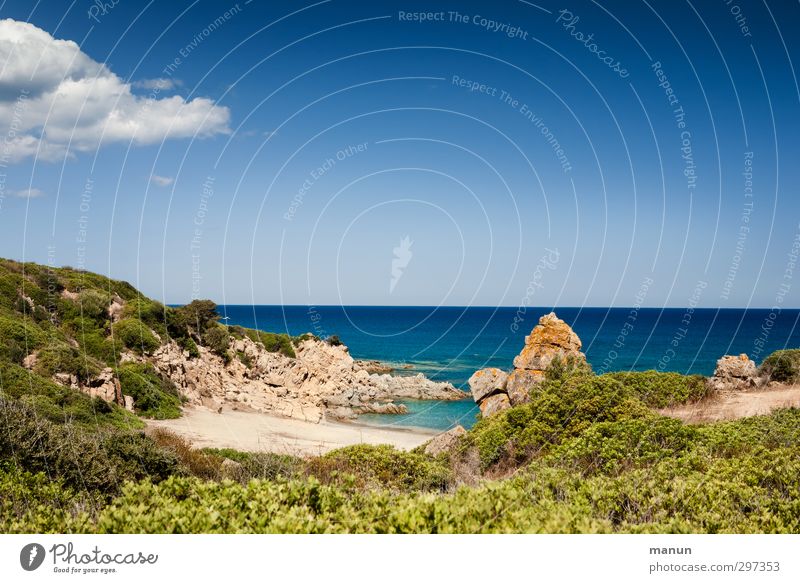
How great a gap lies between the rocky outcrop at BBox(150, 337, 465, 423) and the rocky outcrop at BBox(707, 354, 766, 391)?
23575mm

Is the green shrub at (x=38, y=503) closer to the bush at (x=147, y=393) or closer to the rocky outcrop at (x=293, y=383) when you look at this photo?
the bush at (x=147, y=393)

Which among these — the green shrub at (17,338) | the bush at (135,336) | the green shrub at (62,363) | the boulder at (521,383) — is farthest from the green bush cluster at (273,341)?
the boulder at (521,383)

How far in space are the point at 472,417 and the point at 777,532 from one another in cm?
3417

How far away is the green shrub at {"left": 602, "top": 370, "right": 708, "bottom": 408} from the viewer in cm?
1964

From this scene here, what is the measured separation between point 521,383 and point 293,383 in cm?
2301

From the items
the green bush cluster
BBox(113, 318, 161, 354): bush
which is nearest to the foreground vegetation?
BBox(113, 318, 161, 354): bush

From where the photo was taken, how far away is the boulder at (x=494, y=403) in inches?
1002

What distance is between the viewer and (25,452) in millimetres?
8125

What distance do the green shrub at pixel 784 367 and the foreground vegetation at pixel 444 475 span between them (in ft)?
21.8

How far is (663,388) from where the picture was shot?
20.1 m

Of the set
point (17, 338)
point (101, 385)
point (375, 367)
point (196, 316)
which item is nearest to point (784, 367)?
point (101, 385)

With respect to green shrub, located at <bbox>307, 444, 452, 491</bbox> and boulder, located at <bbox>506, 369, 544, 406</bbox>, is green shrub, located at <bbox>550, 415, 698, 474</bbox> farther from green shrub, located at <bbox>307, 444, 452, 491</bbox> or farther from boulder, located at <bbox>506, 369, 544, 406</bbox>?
boulder, located at <bbox>506, 369, 544, 406</bbox>
